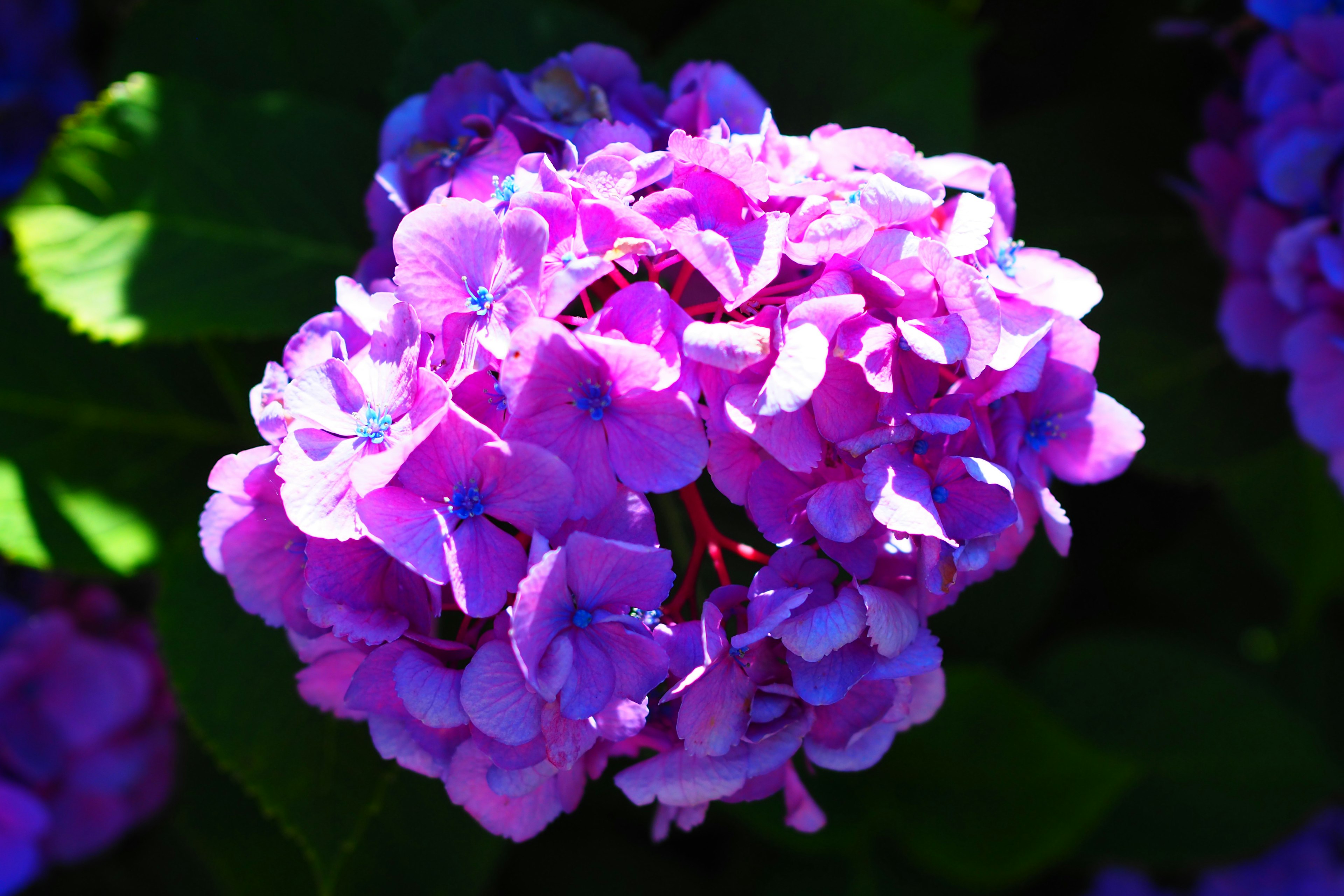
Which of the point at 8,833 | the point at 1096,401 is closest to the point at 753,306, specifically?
the point at 1096,401

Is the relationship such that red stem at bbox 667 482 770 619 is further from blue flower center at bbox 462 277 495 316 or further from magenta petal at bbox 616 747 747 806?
blue flower center at bbox 462 277 495 316

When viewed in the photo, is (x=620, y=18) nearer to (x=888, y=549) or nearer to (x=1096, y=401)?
(x=1096, y=401)

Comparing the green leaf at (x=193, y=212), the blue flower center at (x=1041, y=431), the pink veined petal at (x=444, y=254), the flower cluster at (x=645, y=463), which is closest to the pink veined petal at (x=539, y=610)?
the flower cluster at (x=645, y=463)

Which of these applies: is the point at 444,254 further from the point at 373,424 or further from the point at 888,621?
the point at 888,621

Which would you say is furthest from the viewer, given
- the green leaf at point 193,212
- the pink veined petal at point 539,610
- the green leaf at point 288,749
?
the green leaf at point 193,212

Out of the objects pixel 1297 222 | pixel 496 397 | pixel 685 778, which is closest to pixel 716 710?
pixel 685 778

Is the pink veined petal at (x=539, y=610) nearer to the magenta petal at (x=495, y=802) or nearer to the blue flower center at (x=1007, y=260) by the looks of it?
the magenta petal at (x=495, y=802)

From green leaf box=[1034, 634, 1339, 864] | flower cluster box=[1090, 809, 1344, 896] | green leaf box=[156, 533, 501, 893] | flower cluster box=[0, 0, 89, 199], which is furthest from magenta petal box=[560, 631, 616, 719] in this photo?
flower cluster box=[1090, 809, 1344, 896]

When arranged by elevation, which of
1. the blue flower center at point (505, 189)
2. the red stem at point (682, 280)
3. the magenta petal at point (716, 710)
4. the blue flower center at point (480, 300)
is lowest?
the magenta petal at point (716, 710)
